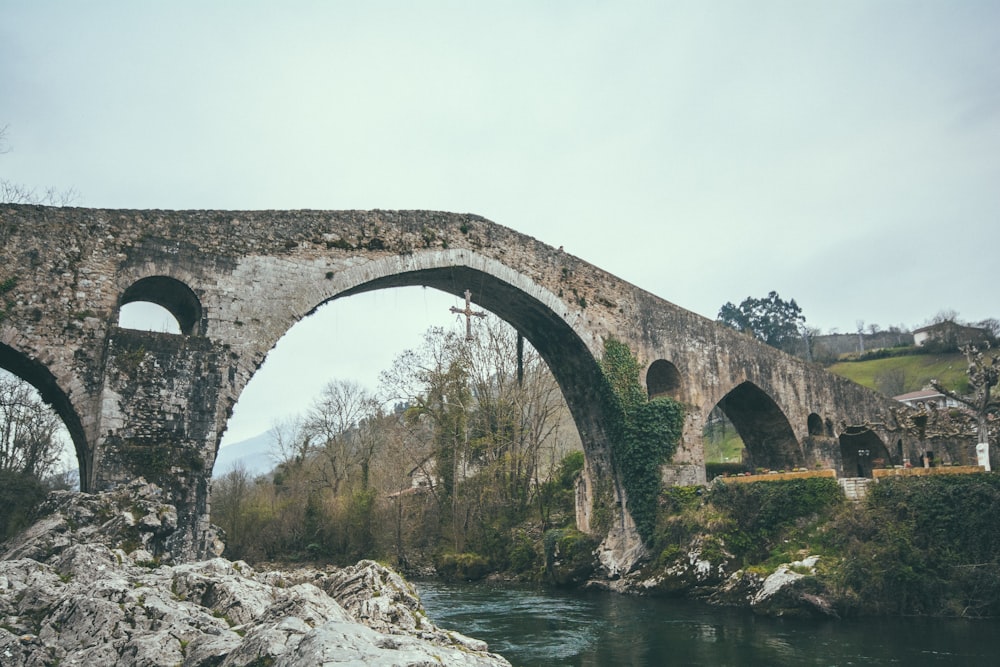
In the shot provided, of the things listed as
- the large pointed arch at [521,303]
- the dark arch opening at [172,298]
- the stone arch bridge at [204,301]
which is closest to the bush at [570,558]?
the stone arch bridge at [204,301]

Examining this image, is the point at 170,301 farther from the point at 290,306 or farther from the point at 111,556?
the point at 111,556

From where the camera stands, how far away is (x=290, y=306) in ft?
45.3

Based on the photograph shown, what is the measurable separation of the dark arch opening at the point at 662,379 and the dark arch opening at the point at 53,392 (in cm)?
1368

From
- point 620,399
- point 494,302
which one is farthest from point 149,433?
point 620,399

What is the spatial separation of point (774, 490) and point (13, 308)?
14772 millimetres

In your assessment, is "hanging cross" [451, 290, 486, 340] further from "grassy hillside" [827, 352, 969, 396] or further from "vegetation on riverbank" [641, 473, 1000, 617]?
"grassy hillside" [827, 352, 969, 396]

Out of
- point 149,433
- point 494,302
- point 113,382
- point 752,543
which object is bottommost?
point 752,543

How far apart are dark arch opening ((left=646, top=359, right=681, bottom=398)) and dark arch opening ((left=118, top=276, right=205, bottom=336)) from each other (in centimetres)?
1189

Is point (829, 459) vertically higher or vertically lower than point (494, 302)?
lower

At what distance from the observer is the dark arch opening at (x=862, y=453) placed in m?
30.5

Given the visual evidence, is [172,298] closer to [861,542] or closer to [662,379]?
[662,379]

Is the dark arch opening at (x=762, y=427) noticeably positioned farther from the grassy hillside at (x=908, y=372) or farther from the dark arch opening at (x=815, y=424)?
the grassy hillside at (x=908, y=372)

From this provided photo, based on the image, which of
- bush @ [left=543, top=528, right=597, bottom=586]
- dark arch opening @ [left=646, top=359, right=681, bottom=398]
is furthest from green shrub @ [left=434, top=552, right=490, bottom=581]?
dark arch opening @ [left=646, top=359, right=681, bottom=398]

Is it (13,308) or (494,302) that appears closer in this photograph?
(13,308)
